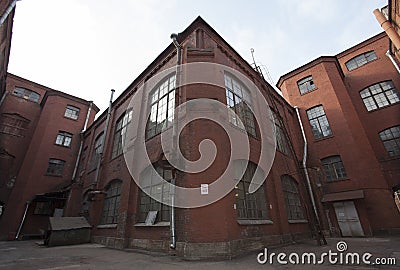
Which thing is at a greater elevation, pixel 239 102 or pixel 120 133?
A: pixel 239 102

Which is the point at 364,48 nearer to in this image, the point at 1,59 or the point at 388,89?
the point at 388,89

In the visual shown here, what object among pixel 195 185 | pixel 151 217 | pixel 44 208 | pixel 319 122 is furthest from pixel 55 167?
pixel 319 122

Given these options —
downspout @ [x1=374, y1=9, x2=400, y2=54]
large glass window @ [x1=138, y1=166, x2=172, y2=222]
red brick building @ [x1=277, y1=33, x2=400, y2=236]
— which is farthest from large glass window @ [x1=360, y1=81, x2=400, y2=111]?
large glass window @ [x1=138, y1=166, x2=172, y2=222]

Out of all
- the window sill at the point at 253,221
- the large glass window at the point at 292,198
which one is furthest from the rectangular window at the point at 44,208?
the large glass window at the point at 292,198

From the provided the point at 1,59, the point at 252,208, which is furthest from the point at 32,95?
the point at 252,208

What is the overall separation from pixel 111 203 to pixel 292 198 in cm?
1023

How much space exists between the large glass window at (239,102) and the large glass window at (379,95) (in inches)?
405

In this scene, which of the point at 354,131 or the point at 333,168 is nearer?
the point at 354,131

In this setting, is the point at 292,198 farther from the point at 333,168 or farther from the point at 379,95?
the point at 379,95

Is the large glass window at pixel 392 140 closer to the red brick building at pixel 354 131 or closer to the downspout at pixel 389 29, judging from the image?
the red brick building at pixel 354 131

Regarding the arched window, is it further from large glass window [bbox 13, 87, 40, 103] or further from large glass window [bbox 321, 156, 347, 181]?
large glass window [bbox 13, 87, 40, 103]

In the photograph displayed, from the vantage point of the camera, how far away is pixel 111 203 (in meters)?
11.1

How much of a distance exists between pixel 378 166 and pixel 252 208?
9.93 metres

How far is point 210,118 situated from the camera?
7.81 metres
